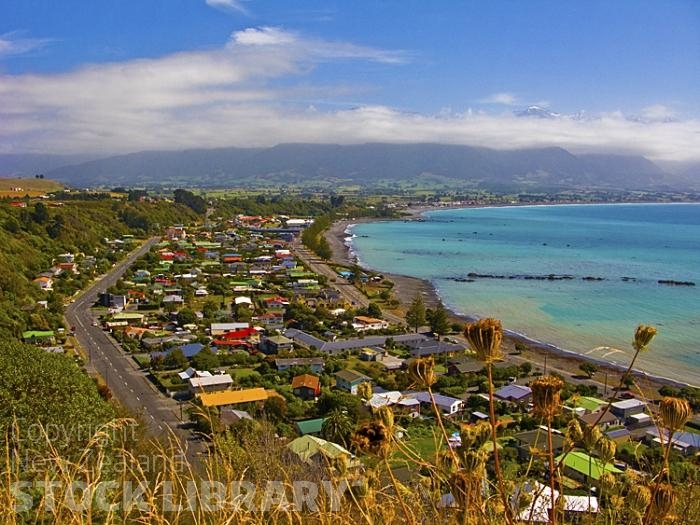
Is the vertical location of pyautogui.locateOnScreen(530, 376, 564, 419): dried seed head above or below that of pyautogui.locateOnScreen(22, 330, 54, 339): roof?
above

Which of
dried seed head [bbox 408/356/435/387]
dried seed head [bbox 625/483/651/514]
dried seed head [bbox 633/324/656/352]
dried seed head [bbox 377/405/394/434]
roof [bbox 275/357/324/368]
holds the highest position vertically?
dried seed head [bbox 633/324/656/352]

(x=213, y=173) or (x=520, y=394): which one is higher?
(x=213, y=173)

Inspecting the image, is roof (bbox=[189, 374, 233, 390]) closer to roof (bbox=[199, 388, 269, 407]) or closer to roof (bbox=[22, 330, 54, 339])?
roof (bbox=[199, 388, 269, 407])

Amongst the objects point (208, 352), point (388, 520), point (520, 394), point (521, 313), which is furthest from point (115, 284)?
point (388, 520)

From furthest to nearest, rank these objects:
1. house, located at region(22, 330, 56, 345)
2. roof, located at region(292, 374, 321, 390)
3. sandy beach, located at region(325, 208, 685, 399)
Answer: house, located at region(22, 330, 56, 345) < sandy beach, located at region(325, 208, 685, 399) < roof, located at region(292, 374, 321, 390)

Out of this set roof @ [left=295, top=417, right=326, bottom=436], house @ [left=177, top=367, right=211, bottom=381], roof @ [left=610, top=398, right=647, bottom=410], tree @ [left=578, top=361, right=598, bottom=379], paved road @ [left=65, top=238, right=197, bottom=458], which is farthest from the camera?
tree @ [left=578, top=361, right=598, bottom=379]

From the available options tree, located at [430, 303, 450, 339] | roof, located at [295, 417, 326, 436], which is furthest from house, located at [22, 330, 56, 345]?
tree, located at [430, 303, 450, 339]

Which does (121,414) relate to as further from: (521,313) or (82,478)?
(521,313)
